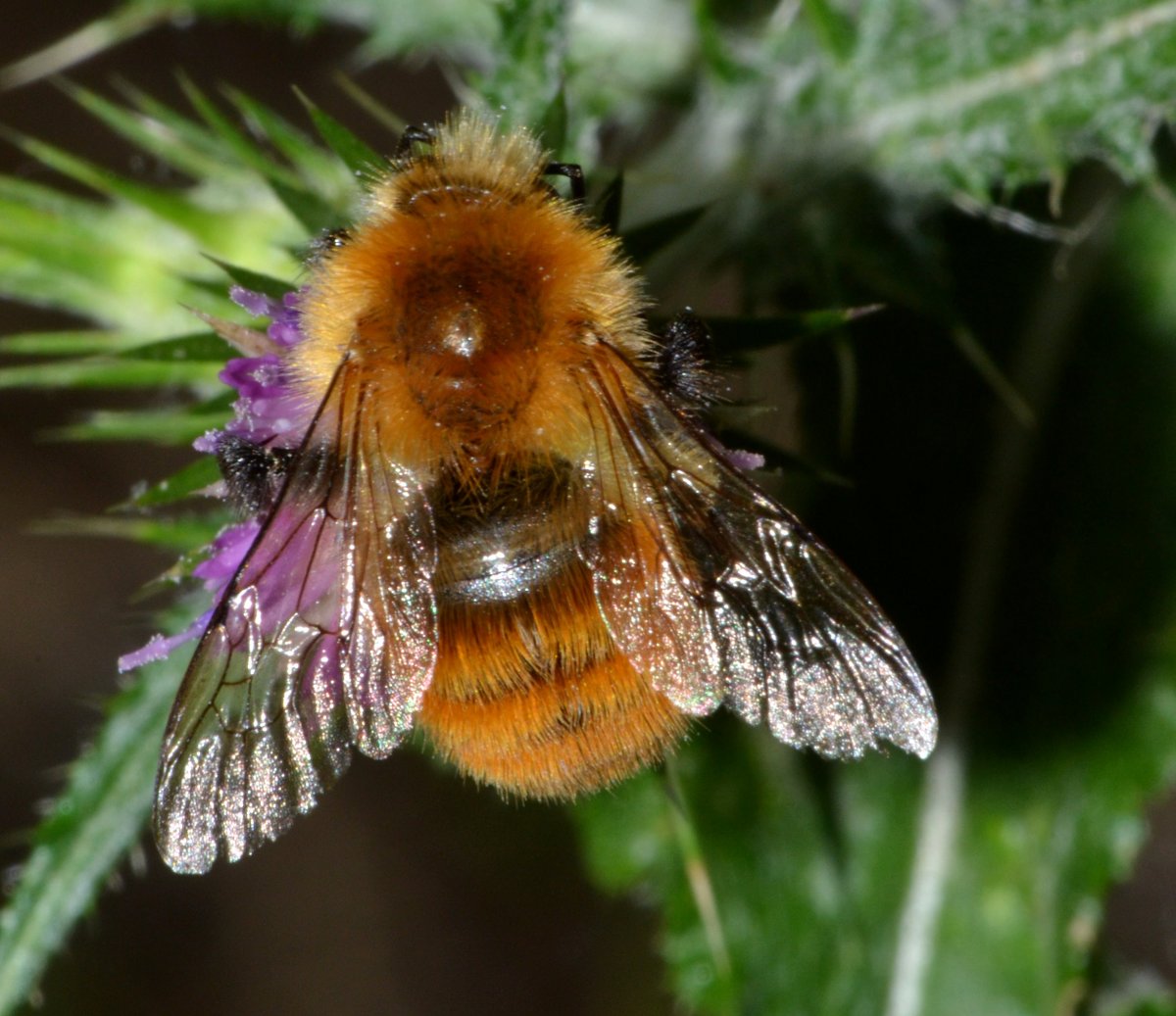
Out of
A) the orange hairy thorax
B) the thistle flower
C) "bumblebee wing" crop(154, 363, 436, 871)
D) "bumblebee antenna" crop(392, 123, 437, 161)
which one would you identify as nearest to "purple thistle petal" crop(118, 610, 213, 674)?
the thistle flower

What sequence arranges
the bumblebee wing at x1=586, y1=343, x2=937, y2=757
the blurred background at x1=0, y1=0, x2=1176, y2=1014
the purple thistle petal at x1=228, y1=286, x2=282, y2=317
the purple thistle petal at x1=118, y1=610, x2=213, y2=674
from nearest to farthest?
the bumblebee wing at x1=586, y1=343, x2=937, y2=757 < the purple thistle petal at x1=118, y1=610, x2=213, y2=674 < the purple thistle petal at x1=228, y1=286, x2=282, y2=317 < the blurred background at x1=0, y1=0, x2=1176, y2=1014

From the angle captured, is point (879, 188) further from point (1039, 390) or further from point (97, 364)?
point (97, 364)

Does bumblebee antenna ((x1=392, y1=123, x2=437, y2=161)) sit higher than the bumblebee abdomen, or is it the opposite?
bumblebee antenna ((x1=392, y1=123, x2=437, y2=161))

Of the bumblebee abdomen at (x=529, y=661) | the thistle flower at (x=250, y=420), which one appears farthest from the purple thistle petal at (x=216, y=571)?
the bumblebee abdomen at (x=529, y=661)

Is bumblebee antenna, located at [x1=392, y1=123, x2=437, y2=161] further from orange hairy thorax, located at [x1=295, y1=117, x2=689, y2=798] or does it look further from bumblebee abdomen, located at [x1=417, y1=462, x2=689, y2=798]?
bumblebee abdomen, located at [x1=417, y1=462, x2=689, y2=798]

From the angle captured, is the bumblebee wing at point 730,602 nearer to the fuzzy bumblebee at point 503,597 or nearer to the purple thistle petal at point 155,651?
the fuzzy bumblebee at point 503,597

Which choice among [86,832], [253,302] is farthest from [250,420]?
[86,832]

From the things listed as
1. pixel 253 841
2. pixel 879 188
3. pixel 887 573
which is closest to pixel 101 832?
pixel 253 841
